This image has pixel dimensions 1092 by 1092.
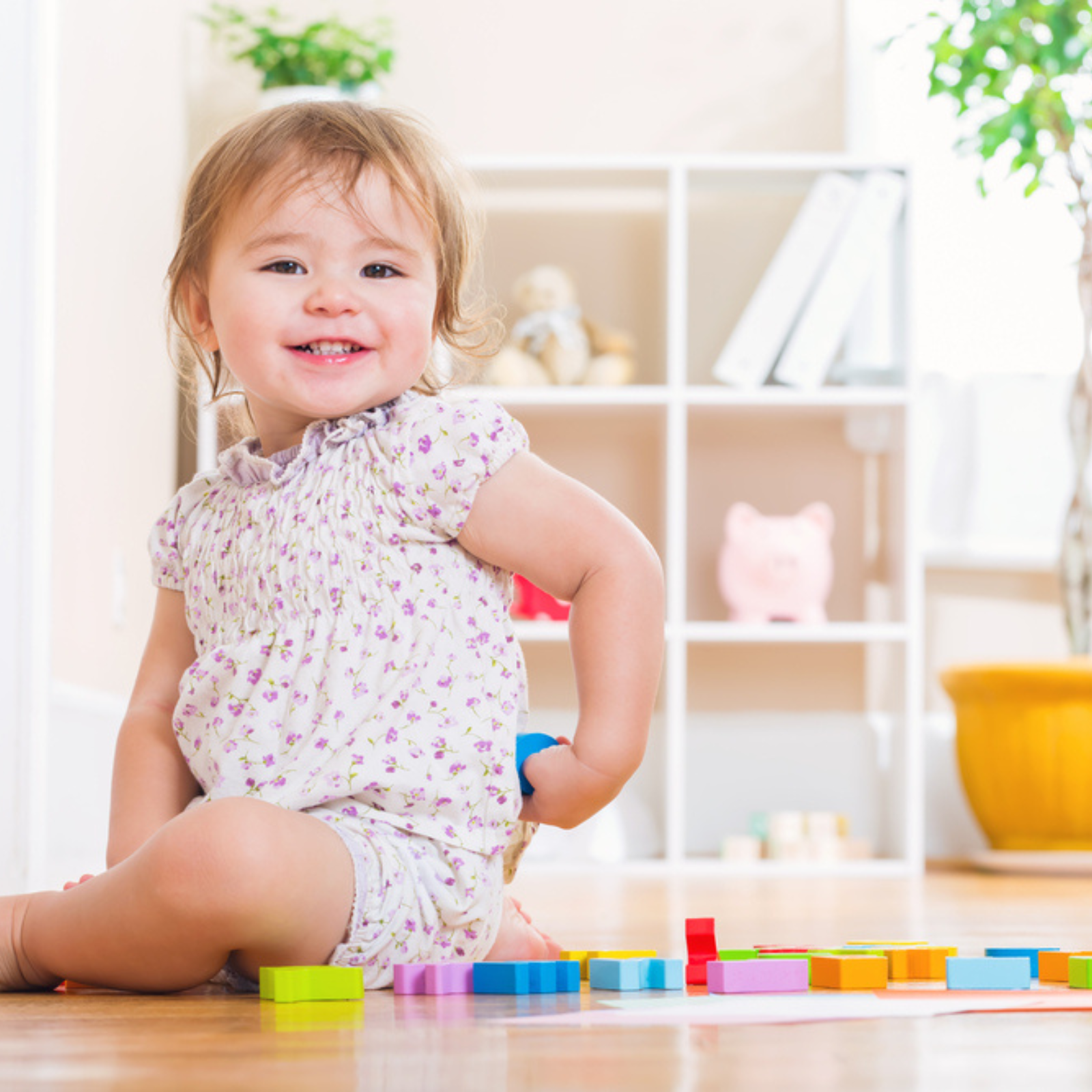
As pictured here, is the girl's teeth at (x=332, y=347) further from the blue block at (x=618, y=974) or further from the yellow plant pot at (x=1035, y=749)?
the yellow plant pot at (x=1035, y=749)

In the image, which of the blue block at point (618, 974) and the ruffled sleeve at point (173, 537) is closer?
the blue block at point (618, 974)

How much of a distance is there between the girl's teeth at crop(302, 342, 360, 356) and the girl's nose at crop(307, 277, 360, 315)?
0.07 ft

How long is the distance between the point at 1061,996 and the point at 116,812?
54cm

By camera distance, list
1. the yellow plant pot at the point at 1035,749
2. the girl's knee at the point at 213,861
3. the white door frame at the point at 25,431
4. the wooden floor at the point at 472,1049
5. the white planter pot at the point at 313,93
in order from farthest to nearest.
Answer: the white planter pot at the point at 313,93
the yellow plant pot at the point at 1035,749
the white door frame at the point at 25,431
the girl's knee at the point at 213,861
the wooden floor at the point at 472,1049

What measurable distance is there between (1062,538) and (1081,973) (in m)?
1.85

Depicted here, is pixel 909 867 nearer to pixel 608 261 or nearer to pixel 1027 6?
pixel 608 261

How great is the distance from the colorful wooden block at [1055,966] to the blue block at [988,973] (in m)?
0.06

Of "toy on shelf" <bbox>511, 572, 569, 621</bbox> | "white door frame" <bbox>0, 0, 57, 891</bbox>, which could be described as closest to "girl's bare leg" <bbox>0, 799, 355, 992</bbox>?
"white door frame" <bbox>0, 0, 57, 891</bbox>

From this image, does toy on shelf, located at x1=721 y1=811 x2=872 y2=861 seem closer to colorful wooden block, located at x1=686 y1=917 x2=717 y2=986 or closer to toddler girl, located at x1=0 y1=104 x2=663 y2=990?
toddler girl, located at x1=0 y1=104 x2=663 y2=990

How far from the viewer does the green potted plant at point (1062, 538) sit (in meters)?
2.39

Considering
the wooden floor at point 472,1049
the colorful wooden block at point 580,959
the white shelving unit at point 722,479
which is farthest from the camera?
the white shelving unit at point 722,479

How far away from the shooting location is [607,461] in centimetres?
275

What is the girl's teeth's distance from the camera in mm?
956

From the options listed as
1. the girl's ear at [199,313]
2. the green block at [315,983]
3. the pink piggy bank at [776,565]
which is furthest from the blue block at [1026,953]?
the pink piggy bank at [776,565]
